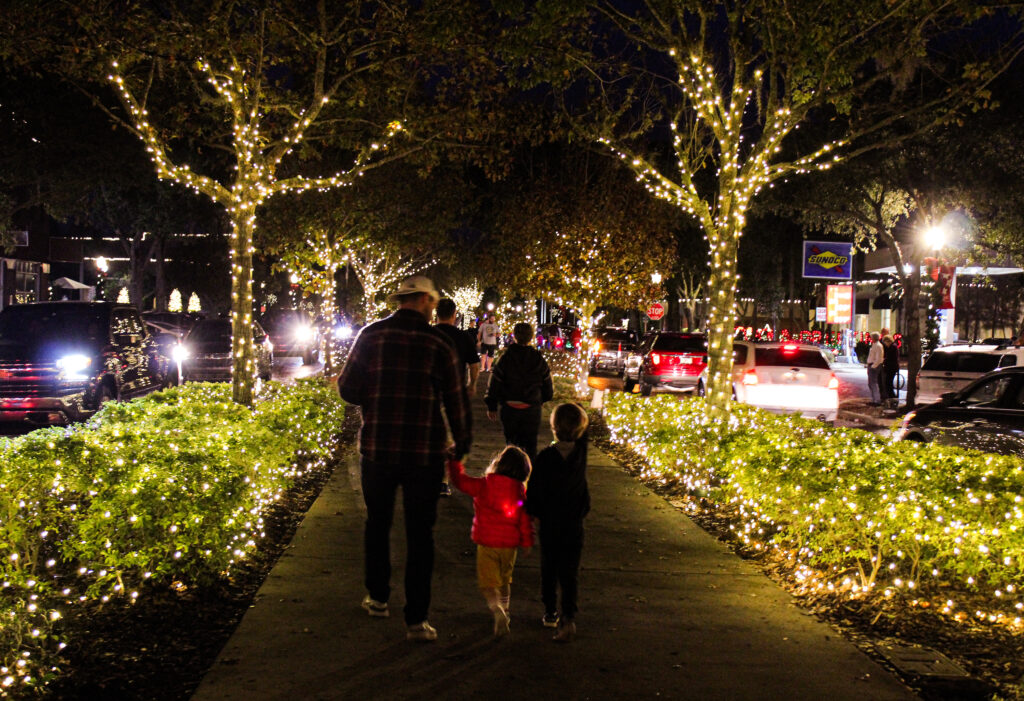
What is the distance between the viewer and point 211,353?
914 inches

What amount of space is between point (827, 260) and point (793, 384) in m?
13.1

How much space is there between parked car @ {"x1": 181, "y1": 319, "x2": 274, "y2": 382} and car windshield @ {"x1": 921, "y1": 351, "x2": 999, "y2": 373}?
14715mm

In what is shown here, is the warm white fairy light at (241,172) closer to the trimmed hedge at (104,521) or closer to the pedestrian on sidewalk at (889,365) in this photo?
the trimmed hedge at (104,521)

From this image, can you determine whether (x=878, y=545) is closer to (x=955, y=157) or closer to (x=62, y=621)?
(x=62, y=621)

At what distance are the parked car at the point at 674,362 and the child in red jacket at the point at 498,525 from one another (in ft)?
57.9

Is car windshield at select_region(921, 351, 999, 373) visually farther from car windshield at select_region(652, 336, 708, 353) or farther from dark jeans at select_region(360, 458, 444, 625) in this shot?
dark jeans at select_region(360, 458, 444, 625)

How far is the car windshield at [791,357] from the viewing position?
1797 centimetres

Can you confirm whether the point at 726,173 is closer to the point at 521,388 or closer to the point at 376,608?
the point at 521,388

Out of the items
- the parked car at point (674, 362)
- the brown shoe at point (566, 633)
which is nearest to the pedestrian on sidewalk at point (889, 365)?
the parked car at point (674, 362)

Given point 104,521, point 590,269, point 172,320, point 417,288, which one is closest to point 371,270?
point 172,320

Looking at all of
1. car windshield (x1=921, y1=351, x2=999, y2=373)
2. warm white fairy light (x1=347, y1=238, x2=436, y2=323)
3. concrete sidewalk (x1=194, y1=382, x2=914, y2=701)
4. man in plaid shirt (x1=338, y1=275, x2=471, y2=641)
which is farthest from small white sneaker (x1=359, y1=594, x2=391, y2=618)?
warm white fairy light (x1=347, y1=238, x2=436, y2=323)

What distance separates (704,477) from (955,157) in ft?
53.5

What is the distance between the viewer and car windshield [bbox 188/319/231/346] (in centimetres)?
2341

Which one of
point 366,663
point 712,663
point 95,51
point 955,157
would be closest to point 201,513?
point 366,663
